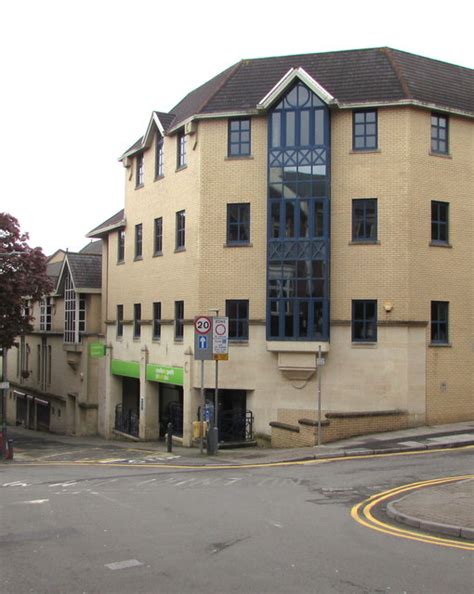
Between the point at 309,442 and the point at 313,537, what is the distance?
13.1 m

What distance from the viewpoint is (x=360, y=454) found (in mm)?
21172

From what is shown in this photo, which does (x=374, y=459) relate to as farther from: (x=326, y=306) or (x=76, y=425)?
(x=76, y=425)

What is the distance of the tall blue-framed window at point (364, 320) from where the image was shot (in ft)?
84.6

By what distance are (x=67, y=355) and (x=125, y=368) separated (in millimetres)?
7904

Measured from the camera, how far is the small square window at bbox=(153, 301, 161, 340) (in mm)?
31750

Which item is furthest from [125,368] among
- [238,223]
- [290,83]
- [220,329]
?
[290,83]

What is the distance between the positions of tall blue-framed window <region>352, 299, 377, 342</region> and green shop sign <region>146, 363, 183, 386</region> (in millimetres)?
7591

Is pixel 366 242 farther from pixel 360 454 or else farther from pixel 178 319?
pixel 178 319

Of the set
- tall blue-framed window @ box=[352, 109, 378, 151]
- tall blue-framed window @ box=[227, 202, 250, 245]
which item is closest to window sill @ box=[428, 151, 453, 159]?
tall blue-framed window @ box=[352, 109, 378, 151]

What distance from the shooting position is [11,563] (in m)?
9.50

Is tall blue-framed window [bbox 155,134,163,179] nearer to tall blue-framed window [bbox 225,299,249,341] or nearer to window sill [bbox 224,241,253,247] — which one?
window sill [bbox 224,241,253,247]

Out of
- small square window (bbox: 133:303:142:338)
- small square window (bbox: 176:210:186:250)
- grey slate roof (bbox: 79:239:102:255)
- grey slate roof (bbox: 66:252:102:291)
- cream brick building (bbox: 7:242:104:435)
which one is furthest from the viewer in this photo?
grey slate roof (bbox: 79:239:102:255)

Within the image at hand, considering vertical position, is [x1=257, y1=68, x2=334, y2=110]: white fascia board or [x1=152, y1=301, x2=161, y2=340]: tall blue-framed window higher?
[x1=257, y1=68, x2=334, y2=110]: white fascia board

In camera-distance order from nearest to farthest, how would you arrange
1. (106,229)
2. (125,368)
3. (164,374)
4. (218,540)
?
(218,540), (164,374), (125,368), (106,229)
